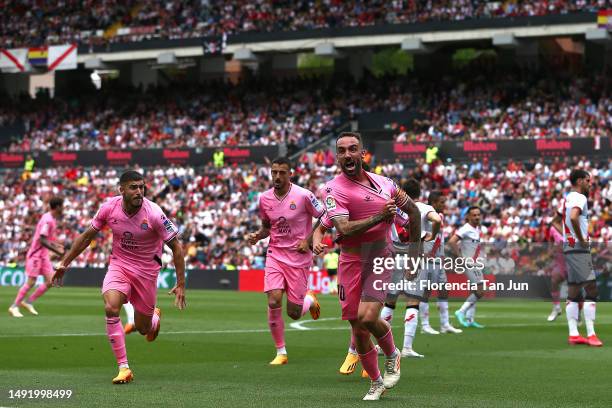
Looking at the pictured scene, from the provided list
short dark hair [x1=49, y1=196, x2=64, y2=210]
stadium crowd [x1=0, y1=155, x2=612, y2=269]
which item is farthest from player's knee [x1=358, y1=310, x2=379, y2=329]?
stadium crowd [x1=0, y1=155, x2=612, y2=269]

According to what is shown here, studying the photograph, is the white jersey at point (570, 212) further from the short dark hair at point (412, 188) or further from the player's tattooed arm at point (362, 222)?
the player's tattooed arm at point (362, 222)

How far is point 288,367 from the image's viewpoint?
1428cm

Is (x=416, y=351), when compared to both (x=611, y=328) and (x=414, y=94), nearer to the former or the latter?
(x=611, y=328)

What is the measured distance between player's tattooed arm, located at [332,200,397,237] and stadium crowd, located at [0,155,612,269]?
91.8 ft

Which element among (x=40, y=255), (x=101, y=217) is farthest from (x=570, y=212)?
(x=40, y=255)

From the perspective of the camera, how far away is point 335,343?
1833 centimetres

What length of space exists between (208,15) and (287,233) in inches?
1986

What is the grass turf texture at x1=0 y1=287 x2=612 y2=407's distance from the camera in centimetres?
1092

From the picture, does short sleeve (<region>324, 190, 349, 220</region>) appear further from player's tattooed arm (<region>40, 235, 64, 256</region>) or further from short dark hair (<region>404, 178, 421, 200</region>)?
player's tattooed arm (<region>40, 235, 64, 256</region>)

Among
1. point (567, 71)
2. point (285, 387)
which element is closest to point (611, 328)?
point (285, 387)

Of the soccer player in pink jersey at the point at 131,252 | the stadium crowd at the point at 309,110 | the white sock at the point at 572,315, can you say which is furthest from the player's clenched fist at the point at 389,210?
the stadium crowd at the point at 309,110

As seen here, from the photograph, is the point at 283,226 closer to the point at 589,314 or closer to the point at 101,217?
the point at 101,217

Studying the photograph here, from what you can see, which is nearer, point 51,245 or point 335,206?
point 335,206

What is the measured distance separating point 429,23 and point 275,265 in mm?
42650
